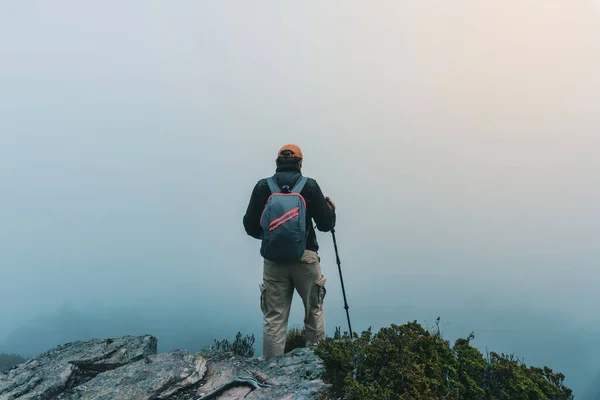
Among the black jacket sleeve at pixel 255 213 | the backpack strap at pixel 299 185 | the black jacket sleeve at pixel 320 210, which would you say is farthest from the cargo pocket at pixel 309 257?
the backpack strap at pixel 299 185

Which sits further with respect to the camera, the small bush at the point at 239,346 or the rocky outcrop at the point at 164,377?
the small bush at the point at 239,346

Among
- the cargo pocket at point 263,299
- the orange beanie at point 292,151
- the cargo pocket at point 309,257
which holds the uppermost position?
the orange beanie at point 292,151

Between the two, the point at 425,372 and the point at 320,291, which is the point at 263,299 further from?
the point at 425,372

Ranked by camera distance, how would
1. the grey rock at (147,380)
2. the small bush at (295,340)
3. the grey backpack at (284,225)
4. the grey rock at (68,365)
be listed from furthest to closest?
the small bush at (295,340) < the grey backpack at (284,225) < the grey rock at (68,365) < the grey rock at (147,380)

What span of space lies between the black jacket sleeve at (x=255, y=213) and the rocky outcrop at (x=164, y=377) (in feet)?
7.18

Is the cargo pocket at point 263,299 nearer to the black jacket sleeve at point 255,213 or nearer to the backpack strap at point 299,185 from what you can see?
the black jacket sleeve at point 255,213

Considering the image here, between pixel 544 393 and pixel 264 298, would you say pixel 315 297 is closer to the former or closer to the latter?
pixel 264 298

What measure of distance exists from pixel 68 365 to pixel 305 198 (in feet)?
16.7

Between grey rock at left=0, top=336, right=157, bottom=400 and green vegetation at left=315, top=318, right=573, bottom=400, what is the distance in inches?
167

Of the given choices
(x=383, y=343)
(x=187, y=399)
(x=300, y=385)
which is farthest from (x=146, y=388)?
(x=383, y=343)

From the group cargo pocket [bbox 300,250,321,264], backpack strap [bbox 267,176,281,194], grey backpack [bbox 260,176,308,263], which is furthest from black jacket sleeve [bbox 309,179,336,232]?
backpack strap [bbox 267,176,281,194]

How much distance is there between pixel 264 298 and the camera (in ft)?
23.2

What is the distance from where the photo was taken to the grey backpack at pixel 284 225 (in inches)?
246

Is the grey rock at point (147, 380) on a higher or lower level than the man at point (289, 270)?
lower
